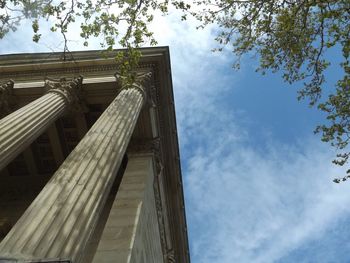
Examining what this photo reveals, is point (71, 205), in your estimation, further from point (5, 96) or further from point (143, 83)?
point (5, 96)

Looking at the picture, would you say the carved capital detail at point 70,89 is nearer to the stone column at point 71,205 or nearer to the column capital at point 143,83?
the column capital at point 143,83

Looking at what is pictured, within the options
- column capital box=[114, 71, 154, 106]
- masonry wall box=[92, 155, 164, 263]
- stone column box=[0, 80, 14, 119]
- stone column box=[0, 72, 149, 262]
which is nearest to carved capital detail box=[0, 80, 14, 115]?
stone column box=[0, 80, 14, 119]

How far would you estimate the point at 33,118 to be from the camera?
Answer: 658 inches

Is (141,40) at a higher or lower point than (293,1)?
lower

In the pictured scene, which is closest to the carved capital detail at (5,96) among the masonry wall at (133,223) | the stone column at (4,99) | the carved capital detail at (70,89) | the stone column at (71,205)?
the stone column at (4,99)

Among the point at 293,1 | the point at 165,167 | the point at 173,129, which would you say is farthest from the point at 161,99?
the point at 293,1

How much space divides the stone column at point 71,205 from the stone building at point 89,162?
0.03 meters

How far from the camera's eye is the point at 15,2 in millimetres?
15383

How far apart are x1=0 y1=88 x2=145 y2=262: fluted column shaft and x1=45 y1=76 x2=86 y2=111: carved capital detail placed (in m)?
Answer: 6.61

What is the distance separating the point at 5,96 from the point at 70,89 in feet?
13.2

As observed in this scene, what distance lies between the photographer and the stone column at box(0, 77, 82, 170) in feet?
46.8

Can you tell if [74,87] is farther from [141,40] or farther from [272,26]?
[272,26]

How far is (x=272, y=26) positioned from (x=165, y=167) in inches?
507

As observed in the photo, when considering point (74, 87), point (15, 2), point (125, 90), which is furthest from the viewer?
point (74, 87)
